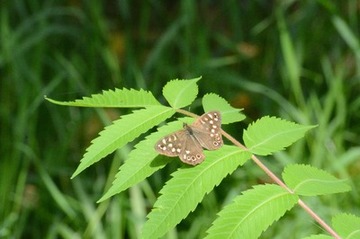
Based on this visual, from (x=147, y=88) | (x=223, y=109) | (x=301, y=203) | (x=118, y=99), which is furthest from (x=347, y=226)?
(x=147, y=88)

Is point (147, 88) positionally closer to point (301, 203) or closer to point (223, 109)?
point (223, 109)

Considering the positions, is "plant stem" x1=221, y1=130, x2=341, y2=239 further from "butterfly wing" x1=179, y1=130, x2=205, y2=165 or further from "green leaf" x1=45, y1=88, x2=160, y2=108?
"green leaf" x1=45, y1=88, x2=160, y2=108

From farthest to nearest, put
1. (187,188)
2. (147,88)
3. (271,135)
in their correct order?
(147,88)
(271,135)
(187,188)

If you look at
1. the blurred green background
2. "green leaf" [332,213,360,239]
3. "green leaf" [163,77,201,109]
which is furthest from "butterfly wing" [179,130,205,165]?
the blurred green background

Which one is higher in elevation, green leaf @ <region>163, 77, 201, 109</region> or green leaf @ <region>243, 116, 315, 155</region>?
green leaf @ <region>163, 77, 201, 109</region>

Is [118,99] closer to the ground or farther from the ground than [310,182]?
farther from the ground

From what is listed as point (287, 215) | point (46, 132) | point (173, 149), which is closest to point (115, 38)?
point (46, 132)

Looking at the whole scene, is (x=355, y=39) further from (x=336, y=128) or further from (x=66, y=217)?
(x=66, y=217)

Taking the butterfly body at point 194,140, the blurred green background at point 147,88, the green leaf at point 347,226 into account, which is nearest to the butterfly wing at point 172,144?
the butterfly body at point 194,140
